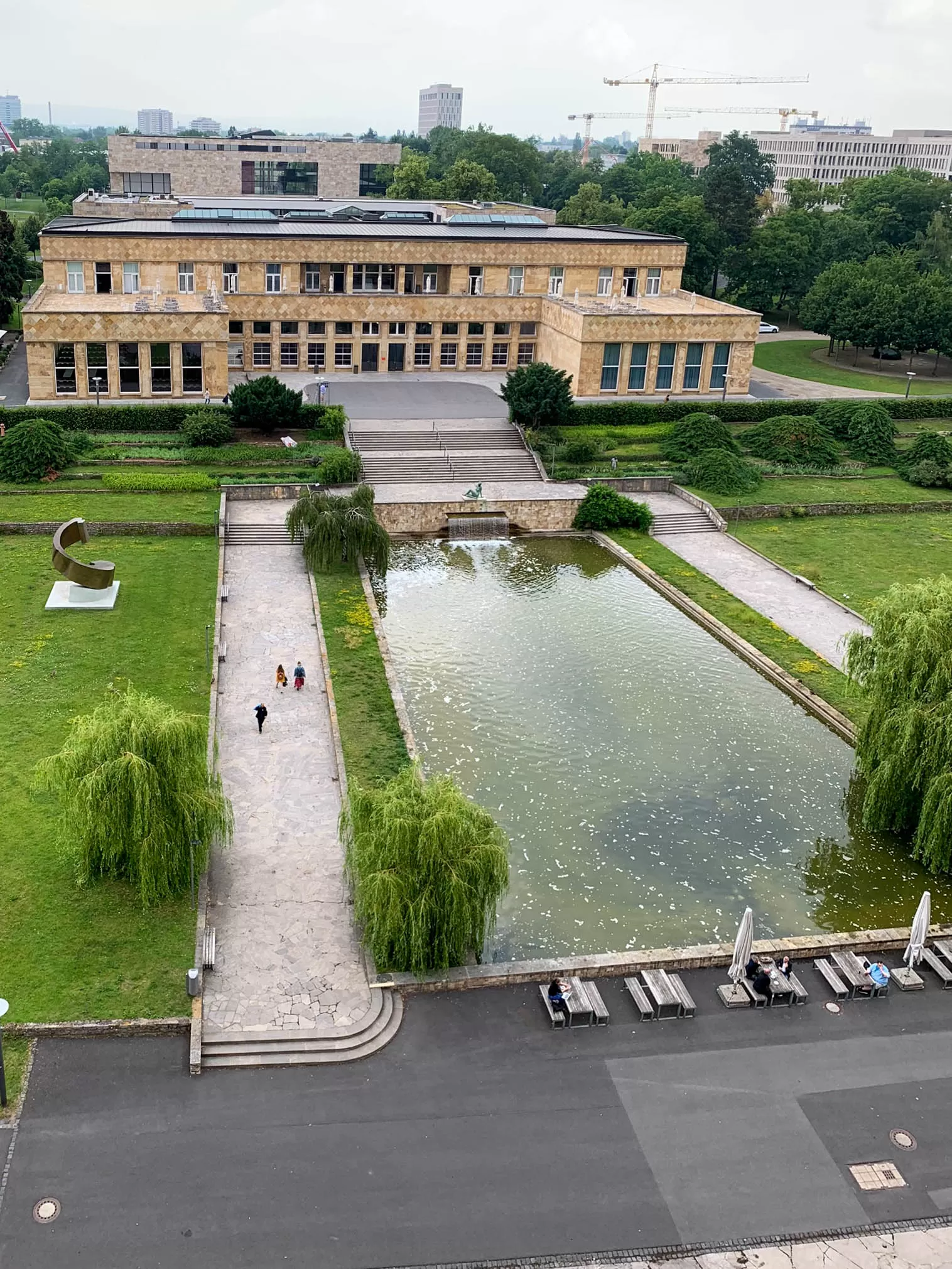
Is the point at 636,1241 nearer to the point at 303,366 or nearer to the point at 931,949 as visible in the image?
the point at 931,949

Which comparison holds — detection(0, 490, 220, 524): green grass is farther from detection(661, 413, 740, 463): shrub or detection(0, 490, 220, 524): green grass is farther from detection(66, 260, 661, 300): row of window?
detection(661, 413, 740, 463): shrub

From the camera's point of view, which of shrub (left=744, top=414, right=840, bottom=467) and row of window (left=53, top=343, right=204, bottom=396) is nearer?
row of window (left=53, top=343, right=204, bottom=396)

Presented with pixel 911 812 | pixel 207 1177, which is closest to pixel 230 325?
pixel 911 812

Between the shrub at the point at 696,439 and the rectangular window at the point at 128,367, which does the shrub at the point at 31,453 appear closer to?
the rectangular window at the point at 128,367

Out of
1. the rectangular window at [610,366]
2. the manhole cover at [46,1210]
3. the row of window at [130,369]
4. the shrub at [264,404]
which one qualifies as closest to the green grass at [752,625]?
the rectangular window at [610,366]

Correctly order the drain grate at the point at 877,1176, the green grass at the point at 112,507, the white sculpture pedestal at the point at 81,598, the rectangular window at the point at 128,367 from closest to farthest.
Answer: the drain grate at the point at 877,1176, the white sculpture pedestal at the point at 81,598, the green grass at the point at 112,507, the rectangular window at the point at 128,367

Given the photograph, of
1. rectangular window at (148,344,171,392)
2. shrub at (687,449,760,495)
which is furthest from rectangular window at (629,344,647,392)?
rectangular window at (148,344,171,392)
